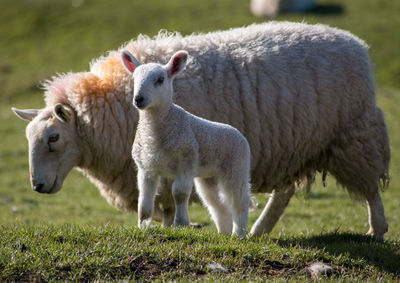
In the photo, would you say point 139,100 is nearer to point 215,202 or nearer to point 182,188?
point 182,188

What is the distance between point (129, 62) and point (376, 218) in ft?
12.4

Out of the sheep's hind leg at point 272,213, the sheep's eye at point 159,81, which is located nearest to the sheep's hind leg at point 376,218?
the sheep's hind leg at point 272,213

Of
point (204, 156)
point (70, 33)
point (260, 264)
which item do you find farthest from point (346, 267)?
point (70, 33)

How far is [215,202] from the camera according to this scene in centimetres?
525

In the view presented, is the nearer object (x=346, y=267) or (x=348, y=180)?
(x=346, y=267)

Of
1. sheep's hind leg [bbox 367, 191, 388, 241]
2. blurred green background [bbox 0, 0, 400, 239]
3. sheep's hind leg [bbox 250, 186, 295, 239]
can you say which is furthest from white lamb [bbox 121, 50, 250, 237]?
blurred green background [bbox 0, 0, 400, 239]

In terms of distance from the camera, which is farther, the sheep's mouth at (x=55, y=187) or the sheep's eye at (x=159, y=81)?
the sheep's mouth at (x=55, y=187)

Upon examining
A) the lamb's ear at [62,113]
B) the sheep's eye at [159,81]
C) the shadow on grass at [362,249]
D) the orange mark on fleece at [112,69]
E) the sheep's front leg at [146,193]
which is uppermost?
the sheep's eye at [159,81]

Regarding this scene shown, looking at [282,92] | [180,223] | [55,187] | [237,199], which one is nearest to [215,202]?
[237,199]

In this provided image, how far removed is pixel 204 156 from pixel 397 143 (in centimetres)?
1314

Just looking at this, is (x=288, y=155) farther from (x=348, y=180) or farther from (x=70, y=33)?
(x=70, y=33)

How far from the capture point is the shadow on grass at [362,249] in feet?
15.6

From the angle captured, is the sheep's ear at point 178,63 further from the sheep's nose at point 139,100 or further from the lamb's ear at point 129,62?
the sheep's nose at point 139,100

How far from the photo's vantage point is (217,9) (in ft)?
115
